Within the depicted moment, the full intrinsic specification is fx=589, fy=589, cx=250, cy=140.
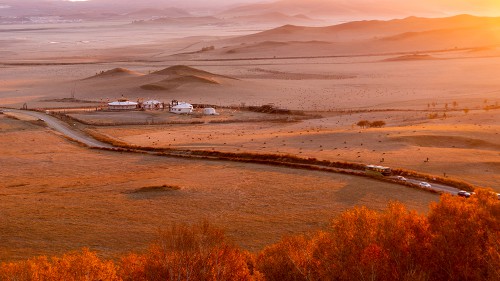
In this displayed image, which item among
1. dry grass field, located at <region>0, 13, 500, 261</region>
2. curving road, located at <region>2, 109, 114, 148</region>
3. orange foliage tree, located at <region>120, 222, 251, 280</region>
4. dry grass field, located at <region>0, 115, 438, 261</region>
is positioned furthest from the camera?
curving road, located at <region>2, 109, 114, 148</region>

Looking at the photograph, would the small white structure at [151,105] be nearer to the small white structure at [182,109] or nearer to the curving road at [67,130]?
the small white structure at [182,109]

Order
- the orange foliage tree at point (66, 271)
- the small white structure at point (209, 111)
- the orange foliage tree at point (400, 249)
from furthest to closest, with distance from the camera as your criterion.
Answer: the small white structure at point (209, 111)
the orange foliage tree at point (400, 249)
the orange foliage tree at point (66, 271)

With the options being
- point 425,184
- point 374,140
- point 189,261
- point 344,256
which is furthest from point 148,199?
point 374,140

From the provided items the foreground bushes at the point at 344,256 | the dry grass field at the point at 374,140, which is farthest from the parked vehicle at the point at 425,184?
the foreground bushes at the point at 344,256

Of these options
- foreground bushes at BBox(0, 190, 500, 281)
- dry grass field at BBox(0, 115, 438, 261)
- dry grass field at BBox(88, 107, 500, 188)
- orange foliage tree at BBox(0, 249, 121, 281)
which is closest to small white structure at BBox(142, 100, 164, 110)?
dry grass field at BBox(88, 107, 500, 188)

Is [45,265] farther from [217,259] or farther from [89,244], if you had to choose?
[89,244]

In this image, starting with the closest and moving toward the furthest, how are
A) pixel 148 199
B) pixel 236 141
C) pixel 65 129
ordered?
pixel 148 199, pixel 236 141, pixel 65 129

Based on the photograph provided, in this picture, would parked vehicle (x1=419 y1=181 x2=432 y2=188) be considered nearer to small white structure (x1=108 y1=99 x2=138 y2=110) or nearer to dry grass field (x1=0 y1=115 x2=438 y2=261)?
dry grass field (x1=0 y1=115 x2=438 y2=261)

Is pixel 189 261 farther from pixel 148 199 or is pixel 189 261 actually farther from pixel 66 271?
pixel 148 199

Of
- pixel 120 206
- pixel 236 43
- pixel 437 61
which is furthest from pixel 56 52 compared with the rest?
pixel 120 206
